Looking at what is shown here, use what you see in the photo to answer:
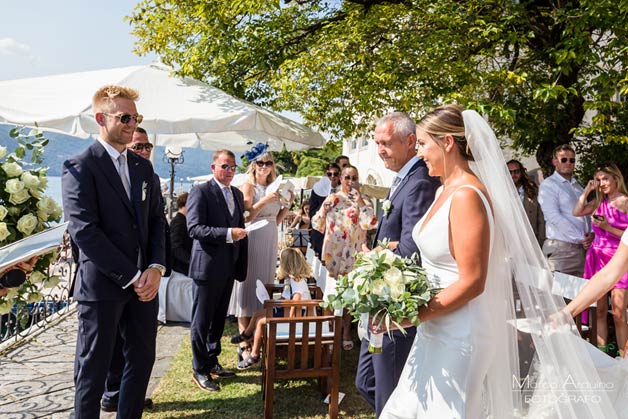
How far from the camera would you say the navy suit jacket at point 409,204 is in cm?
310

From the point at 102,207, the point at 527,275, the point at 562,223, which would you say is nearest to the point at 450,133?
the point at 527,275

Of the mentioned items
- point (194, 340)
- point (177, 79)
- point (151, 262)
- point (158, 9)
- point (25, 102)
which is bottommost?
point (194, 340)

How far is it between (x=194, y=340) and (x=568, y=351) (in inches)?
128

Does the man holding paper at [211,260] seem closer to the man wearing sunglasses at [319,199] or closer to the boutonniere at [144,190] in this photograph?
the boutonniere at [144,190]

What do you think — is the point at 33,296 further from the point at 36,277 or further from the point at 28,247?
the point at 28,247

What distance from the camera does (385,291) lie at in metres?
2.36

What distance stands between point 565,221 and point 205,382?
4.72 meters

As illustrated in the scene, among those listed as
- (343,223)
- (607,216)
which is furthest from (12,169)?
(607,216)

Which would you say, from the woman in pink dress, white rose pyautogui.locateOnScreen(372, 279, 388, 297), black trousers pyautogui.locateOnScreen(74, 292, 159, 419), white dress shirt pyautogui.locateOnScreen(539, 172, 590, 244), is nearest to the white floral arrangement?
black trousers pyautogui.locateOnScreen(74, 292, 159, 419)

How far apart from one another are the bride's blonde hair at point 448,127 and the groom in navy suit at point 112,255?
2.03 metres

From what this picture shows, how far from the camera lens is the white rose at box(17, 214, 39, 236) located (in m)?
2.64

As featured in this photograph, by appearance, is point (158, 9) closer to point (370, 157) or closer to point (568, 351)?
point (568, 351)

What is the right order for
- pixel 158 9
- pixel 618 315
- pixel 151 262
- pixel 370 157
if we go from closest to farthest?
1. pixel 151 262
2. pixel 618 315
3. pixel 158 9
4. pixel 370 157

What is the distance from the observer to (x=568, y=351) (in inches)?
103
